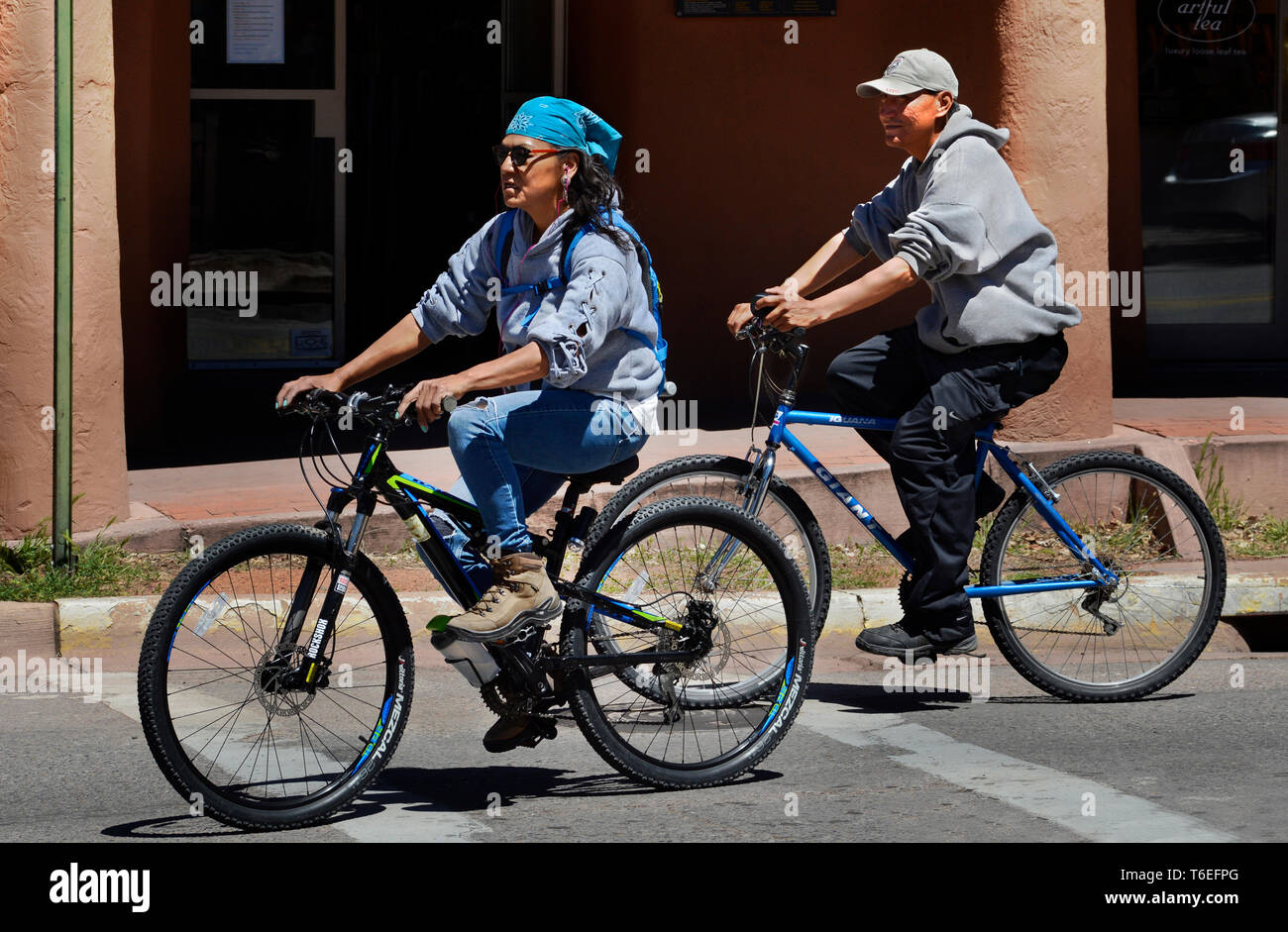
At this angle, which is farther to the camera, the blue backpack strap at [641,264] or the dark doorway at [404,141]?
the dark doorway at [404,141]

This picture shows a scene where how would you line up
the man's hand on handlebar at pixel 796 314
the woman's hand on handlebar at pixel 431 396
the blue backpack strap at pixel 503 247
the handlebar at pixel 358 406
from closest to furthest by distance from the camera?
the woman's hand on handlebar at pixel 431 396 < the handlebar at pixel 358 406 < the blue backpack strap at pixel 503 247 < the man's hand on handlebar at pixel 796 314

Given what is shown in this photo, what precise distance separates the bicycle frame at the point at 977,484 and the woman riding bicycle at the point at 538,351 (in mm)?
774

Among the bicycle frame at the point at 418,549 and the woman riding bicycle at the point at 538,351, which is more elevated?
the woman riding bicycle at the point at 538,351

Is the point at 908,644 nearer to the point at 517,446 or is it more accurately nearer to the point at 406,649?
the point at 517,446

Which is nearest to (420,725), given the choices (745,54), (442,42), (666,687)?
(666,687)

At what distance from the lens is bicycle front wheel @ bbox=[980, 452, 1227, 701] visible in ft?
19.1

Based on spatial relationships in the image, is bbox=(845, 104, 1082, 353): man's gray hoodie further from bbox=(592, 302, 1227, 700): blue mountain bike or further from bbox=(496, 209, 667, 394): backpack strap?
bbox=(496, 209, 667, 394): backpack strap

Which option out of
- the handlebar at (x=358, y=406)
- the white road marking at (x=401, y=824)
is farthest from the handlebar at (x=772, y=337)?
the white road marking at (x=401, y=824)

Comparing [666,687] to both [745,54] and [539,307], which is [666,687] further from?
[745,54]

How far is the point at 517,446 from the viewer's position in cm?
470

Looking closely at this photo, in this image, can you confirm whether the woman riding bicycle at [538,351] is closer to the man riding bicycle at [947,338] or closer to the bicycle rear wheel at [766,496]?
the bicycle rear wheel at [766,496]

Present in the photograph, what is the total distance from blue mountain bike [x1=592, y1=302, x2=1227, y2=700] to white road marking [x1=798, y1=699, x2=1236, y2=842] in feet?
1.19

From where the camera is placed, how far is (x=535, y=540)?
477cm

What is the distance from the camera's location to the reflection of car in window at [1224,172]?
11.7 m
